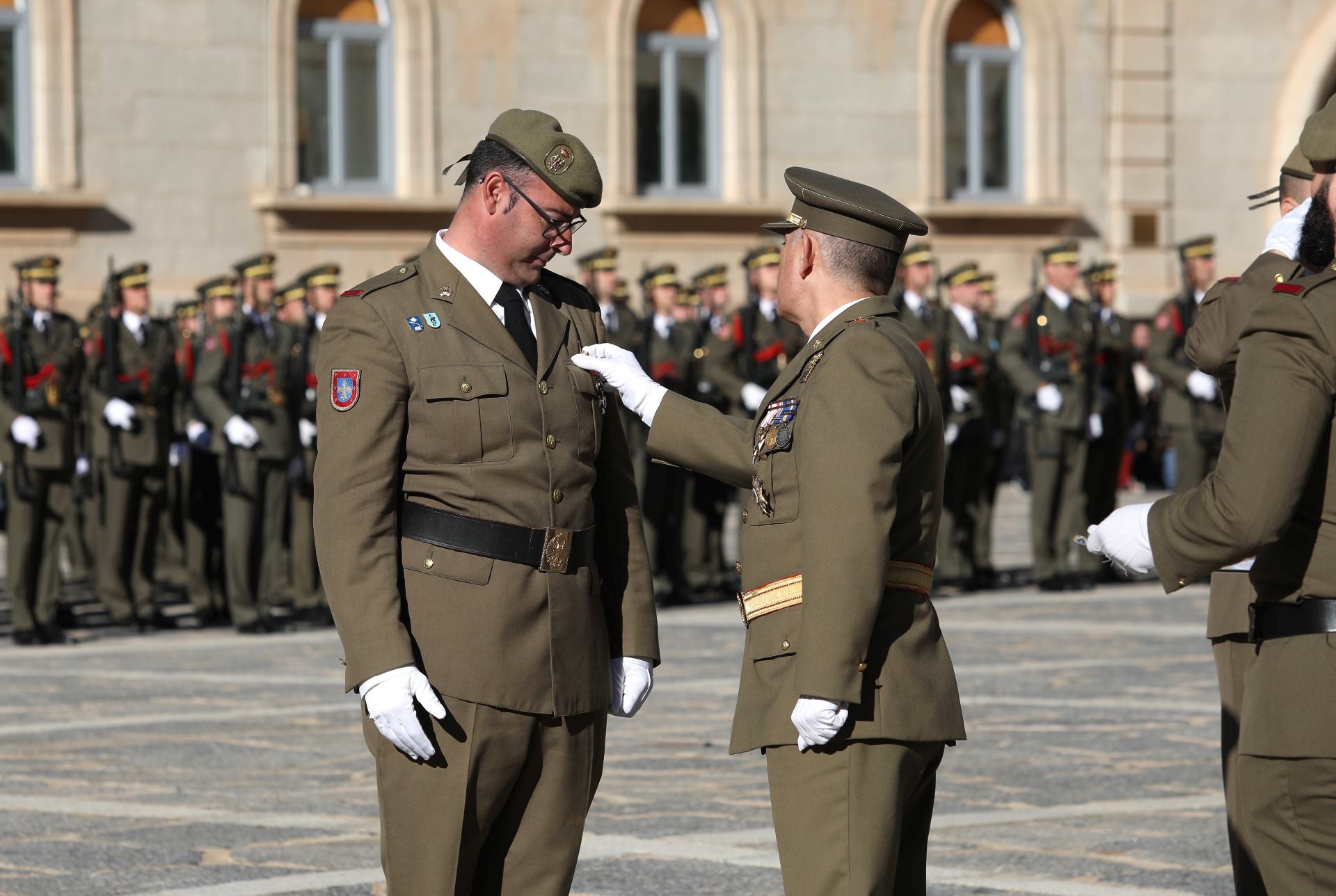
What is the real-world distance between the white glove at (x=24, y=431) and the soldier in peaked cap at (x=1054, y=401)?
235 inches

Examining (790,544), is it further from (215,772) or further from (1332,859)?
(215,772)

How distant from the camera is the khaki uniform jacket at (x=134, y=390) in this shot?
42.1ft

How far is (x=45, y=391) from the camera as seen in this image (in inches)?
486

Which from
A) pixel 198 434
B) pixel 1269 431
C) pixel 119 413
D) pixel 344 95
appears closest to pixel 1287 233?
pixel 1269 431

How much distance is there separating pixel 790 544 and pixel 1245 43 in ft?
64.0

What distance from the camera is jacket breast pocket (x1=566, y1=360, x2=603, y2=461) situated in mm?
4461

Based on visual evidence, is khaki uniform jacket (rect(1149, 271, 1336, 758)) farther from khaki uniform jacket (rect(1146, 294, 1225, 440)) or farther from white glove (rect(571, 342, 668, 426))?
khaki uniform jacket (rect(1146, 294, 1225, 440))

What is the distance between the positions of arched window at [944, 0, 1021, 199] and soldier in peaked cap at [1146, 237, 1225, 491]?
7340 millimetres

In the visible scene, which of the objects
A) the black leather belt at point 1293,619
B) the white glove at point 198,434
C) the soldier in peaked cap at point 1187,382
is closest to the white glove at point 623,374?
the black leather belt at point 1293,619

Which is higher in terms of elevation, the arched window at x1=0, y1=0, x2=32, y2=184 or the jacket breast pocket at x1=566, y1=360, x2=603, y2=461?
the arched window at x1=0, y1=0, x2=32, y2=184

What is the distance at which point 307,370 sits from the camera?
13.1 metres

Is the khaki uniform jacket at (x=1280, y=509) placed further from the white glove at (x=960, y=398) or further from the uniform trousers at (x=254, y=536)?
the white glove at (x=960, y=398)

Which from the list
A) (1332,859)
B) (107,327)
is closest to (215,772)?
(1332,859)

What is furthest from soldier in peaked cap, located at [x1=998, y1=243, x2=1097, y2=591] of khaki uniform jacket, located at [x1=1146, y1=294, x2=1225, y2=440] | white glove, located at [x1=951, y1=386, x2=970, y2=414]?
khaki uniform jacket, located at [x1=1146, y1=294, x2=1225, y2=440]
